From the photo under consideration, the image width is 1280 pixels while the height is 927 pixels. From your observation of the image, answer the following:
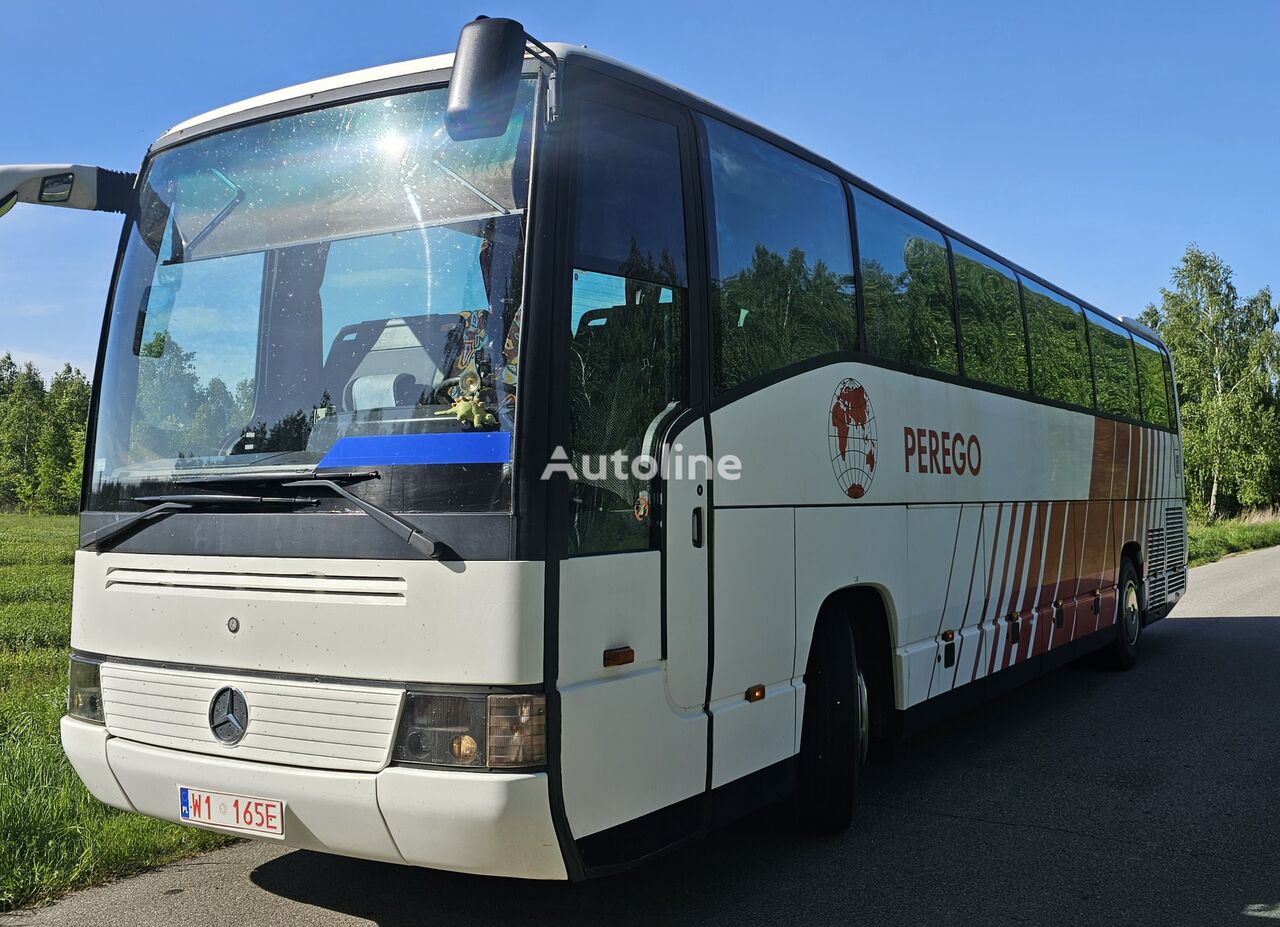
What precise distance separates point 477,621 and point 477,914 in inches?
64.7

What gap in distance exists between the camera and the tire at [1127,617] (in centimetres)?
1084

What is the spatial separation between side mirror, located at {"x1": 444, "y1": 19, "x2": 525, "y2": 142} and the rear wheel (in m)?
9.30

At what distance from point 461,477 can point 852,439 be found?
275cm

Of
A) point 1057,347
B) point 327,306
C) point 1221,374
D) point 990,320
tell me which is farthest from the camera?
point 1221,374

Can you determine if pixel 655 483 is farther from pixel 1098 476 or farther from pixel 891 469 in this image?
pixel 1098 476

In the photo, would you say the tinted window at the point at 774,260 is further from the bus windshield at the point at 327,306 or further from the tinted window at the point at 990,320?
the tinted window at the point at 990,320

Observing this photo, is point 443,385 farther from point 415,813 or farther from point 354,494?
point 415,813

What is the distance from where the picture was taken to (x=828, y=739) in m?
5.43

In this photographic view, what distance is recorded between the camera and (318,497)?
3.74m

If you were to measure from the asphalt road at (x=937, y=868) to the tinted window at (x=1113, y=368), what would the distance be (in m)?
4.09

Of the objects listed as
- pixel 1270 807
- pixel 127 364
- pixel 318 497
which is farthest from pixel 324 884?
pixel 1270 807

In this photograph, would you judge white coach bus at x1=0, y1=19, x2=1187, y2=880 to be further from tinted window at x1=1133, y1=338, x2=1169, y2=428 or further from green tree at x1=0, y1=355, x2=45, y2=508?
green tree at x1=0, y1=355, x2=45, y2=508

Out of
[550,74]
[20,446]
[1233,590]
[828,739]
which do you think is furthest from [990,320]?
[20,446]

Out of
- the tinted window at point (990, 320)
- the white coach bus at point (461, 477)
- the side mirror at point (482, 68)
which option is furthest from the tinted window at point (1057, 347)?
the side mirror at point (482, 68)
